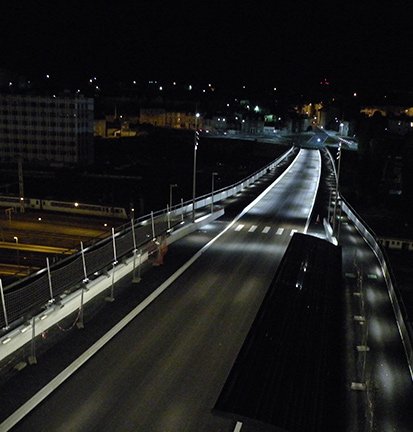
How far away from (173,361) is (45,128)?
81993mm

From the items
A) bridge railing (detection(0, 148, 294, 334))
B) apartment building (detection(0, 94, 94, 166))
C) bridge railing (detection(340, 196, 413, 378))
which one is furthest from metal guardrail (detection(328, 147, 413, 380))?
apartment building (detection(0, 94, 94, 166))

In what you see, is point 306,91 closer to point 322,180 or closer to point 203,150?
point 203,150

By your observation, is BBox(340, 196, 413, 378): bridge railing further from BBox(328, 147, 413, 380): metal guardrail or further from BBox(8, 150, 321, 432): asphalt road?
BBox(8, 150, 321, 432): asphalt road

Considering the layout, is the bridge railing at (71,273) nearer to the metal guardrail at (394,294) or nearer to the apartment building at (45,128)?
the metal guardrail at (394,294)

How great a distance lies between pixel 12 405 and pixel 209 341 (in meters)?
5.78

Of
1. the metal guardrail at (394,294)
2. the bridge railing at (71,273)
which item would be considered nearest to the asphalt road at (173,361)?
the bridge railing at (71,273)

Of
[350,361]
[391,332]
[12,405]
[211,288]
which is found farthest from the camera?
[211,288]

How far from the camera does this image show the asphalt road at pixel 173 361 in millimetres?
10523

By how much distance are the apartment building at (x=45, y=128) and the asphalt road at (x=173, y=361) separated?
70.6 meters

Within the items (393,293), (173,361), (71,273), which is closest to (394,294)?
(393,293)

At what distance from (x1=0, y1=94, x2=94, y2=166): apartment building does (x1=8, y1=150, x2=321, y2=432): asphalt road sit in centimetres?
7058

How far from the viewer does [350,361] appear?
14.2m

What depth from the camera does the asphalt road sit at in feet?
34.5

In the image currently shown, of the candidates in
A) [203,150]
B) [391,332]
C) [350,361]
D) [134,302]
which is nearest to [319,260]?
[391,332]
